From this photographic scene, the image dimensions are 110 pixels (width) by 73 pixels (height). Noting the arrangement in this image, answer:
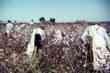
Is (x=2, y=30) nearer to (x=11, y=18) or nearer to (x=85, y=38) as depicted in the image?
(x=11, y=18)

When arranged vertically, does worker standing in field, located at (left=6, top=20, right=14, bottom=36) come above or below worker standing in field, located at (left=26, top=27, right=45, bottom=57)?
above

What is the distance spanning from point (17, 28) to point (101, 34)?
0.63 meters

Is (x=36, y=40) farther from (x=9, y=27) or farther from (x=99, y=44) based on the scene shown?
(x=99, y=44)

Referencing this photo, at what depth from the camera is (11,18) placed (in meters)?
1.83

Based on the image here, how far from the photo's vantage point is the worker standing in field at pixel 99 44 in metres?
1.76

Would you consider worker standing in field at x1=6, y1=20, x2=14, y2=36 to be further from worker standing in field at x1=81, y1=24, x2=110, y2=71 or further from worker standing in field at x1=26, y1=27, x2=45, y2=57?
worker standing in field at x1=81, y1=24, x2=110, y2=71

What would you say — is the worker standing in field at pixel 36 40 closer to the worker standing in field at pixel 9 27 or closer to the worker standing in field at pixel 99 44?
the worker standing in field at pixel 9 27

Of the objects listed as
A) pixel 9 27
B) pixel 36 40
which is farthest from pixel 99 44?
pixel 9 27

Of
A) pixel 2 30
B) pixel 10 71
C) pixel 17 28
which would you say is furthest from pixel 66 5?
pixel 10 71

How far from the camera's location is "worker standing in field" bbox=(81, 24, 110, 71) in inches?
69.2

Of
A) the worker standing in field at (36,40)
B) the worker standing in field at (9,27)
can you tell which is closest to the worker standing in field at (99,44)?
the worker standing in field at (36,40)

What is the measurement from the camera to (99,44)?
177 centimetres

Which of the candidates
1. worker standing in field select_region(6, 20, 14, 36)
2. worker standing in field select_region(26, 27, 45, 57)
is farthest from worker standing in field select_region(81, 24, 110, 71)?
worker standing in field select_region(6, 20, 14, 36)

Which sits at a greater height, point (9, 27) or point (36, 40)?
point (9, 27)
